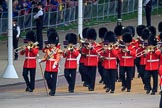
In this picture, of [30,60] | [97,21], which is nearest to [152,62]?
[30,60]

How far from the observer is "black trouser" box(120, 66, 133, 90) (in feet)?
89.8

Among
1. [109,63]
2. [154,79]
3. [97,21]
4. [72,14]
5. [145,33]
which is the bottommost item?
[154,79]

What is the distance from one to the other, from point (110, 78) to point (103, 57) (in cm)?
64

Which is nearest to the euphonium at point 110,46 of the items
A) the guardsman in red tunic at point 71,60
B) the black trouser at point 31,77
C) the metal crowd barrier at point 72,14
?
the guardsman in red tunic at point 71,60

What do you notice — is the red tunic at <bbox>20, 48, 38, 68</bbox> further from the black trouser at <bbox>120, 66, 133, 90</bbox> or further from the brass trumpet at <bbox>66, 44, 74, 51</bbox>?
the black trouser at <bbox>120, 66, 133, 90</bbox>

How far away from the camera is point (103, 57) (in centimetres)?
2727

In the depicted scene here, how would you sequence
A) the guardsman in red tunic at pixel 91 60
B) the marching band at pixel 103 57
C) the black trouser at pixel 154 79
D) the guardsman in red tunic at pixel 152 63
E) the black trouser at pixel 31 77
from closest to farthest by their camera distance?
the marching band at pixel 103 57, the guardsman in red tunic at pixel 152 63, the black trouser at pixel 154 79, the black trouser at pixel 31 77, the guardsman in red tunic at pixel 91 60

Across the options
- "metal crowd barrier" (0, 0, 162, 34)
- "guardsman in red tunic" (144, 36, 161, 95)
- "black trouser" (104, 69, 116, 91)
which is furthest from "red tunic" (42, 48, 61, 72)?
"metal crowd barrier" (0, 0, 162, 34)

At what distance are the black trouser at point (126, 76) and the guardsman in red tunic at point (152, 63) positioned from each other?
2.45 ft

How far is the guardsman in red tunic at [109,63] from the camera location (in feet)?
88.7

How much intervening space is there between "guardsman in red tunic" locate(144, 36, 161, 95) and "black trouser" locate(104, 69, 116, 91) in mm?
980

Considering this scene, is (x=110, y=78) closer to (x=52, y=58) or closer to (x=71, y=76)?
(x=71, y=76)

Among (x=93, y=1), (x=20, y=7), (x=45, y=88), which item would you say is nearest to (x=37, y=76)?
(x=45, y=88)

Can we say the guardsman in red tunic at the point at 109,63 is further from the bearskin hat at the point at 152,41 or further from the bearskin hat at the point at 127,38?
the bearskin hat at the point at 152,41
